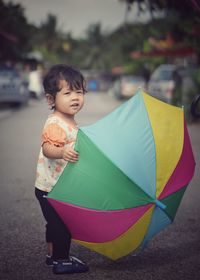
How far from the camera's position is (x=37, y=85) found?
25.4 m

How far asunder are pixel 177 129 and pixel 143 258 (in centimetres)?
108

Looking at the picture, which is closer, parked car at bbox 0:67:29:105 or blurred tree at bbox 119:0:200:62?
blurred tree at bbox 119:0:200:62

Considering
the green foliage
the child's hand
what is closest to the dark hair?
the child's hand

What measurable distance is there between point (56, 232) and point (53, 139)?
62cm

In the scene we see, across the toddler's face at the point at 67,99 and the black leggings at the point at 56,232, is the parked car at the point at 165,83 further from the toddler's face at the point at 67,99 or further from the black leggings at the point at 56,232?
the black leggings at the point at 56,232

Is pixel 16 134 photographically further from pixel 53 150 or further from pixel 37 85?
pixel 37 85

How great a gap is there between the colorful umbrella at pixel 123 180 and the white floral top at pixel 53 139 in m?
0.31

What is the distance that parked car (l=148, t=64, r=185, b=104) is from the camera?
15.8 meters

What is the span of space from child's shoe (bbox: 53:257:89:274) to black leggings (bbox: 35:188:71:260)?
0.13 feet

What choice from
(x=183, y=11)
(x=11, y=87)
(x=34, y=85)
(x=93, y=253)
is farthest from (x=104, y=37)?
(x=93, y=253)

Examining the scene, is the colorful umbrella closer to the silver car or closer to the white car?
the silver car

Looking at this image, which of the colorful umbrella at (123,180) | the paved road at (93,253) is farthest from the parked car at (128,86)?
the colorful umbrella at (123,180)

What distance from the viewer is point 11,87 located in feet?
57.8

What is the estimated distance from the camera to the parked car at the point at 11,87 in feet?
57.4
